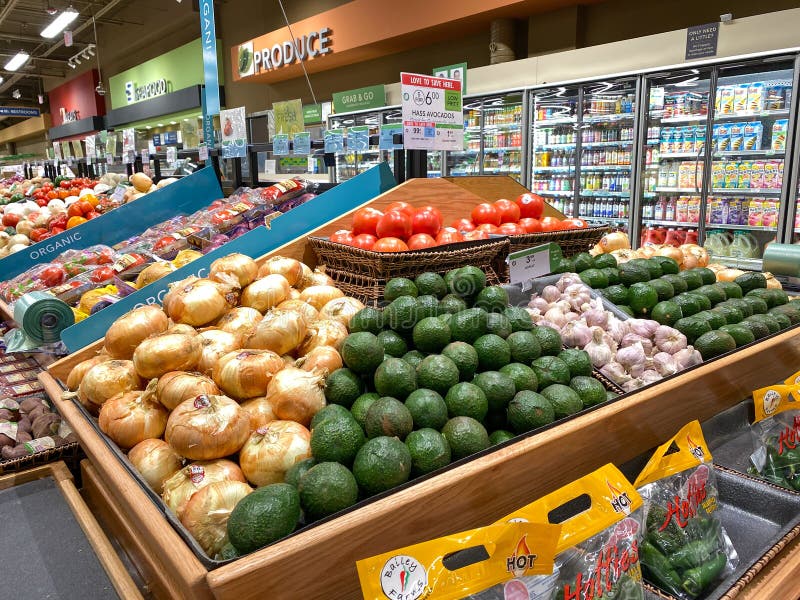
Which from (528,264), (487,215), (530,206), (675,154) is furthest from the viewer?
(675,154)

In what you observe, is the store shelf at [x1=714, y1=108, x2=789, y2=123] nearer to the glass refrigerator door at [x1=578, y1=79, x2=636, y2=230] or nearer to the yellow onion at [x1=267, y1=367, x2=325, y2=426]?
the glass refrigerator door at [x1=578, y1=79, x2=636, y2=230]

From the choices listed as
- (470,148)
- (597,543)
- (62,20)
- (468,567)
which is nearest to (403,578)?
(468,567)

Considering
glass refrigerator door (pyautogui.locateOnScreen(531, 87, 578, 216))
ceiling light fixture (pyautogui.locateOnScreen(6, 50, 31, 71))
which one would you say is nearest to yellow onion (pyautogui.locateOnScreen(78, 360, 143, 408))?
glass refrigerator door (pyautogui.locateOnScreen(531, 87, 578, 216))

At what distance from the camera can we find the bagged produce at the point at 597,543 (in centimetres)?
96

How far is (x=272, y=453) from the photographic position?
1167 millimetres

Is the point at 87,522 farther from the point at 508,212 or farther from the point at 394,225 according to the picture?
the point at 508,212

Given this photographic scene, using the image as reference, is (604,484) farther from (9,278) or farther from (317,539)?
(9,278)

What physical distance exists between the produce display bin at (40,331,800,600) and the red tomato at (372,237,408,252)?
0.93 metres

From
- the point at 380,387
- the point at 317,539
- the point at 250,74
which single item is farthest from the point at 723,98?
the point at 250,74

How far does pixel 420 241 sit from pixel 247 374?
963mm

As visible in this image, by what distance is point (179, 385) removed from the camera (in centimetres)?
133

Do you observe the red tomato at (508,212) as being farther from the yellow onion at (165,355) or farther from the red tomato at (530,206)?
the yellow onion at (165,355)

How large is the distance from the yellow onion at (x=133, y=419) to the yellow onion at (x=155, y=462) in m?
0.07

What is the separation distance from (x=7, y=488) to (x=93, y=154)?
6.39 metres
